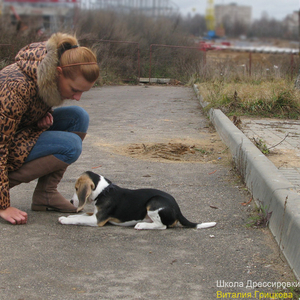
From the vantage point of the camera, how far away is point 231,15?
156ft

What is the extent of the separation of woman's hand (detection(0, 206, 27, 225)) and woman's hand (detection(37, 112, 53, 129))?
766mm

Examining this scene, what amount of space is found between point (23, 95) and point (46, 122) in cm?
47

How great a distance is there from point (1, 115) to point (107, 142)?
12.0 feet

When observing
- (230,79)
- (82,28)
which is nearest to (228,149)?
(230,79)

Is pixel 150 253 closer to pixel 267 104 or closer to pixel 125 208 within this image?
pixel 125 208

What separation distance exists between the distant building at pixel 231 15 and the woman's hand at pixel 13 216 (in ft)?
133

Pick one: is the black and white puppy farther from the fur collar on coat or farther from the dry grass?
the dry grass

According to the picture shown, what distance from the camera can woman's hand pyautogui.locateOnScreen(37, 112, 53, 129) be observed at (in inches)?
141

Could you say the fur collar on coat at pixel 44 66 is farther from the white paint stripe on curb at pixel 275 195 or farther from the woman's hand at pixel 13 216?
the white paint stripe on curb at pixel 275 195

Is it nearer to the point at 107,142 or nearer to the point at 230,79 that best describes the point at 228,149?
the point at 107,142

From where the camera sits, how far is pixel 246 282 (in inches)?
99.5

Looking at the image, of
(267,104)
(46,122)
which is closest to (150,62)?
(267,104)

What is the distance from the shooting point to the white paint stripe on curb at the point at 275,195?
2.71m

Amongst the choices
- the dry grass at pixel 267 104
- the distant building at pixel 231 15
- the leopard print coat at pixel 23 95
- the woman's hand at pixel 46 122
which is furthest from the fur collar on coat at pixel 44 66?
the distant building at pixel 231 15
